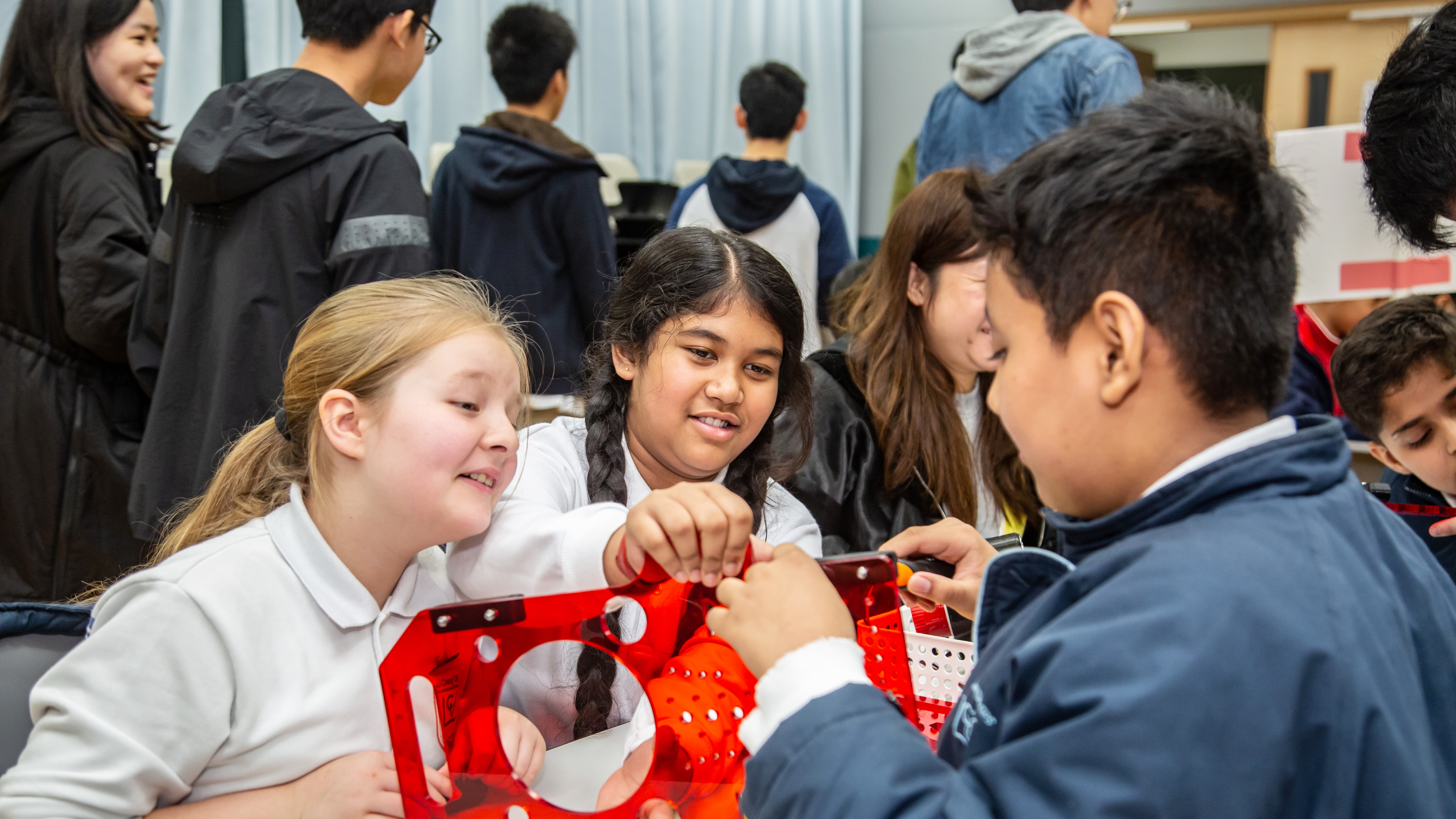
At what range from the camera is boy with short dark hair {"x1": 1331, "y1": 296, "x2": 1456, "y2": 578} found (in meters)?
1.79

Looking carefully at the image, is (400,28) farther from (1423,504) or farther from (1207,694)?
(1423,504)

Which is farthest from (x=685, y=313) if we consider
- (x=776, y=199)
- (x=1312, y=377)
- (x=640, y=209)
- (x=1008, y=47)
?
(x=640, y=209)

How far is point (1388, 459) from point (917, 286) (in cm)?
95

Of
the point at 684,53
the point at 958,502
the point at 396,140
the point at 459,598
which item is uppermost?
the point at 684,53

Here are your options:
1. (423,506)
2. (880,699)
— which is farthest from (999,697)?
(423,506)

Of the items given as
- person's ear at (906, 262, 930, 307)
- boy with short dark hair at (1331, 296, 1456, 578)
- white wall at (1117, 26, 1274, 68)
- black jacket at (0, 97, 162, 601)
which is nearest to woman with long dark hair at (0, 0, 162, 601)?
black jacket at (0, 97, 162, 601)

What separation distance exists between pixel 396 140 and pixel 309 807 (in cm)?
129

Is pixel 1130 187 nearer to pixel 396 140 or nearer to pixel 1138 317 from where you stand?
pixel 1138 317

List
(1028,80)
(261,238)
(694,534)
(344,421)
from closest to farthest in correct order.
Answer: (694,534) < (344,421) < (261,238) < (1028,80)

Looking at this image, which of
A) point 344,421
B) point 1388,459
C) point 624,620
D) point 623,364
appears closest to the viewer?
point 624,620

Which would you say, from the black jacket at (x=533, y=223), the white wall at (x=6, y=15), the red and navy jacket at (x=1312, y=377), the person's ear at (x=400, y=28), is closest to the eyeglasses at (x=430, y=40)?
the person's ear at (x=400, y=28)

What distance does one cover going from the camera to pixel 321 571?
40.9 inches

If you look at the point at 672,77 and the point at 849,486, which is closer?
the point at 849,486

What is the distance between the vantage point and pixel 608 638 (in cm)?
89
